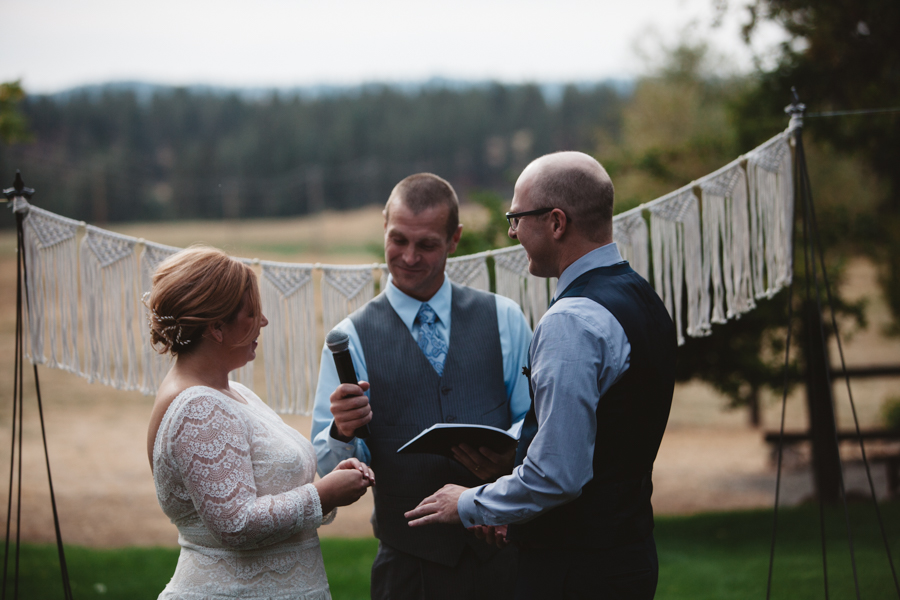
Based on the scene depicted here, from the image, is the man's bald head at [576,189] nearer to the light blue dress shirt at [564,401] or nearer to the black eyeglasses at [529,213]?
the black eyeglasses at [529,213]

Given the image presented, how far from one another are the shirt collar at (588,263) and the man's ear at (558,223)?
7 centimetres

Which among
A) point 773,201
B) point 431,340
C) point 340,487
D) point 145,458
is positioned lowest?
point 145,458

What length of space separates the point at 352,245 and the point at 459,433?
83.6 ft

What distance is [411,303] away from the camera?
6.44 feet

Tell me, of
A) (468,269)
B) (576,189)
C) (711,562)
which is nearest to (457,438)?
(576,189)

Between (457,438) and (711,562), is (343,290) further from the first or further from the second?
(711,562)

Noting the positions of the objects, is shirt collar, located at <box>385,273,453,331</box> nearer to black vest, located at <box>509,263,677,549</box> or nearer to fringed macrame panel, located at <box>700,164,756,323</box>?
black vest, located at <box>509,263,677,549</box>

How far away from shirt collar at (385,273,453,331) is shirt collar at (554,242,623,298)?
1.92 feet

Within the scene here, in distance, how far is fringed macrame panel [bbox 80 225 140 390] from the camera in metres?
2.48

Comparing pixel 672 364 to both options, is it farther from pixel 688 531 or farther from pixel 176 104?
pixel 176 104

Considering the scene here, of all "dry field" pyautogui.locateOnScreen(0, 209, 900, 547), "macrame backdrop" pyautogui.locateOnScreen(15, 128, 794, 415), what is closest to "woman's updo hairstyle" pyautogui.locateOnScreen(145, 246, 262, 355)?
"dry field" pyautogui.locateOnScreen(0, 209, 900, 547)

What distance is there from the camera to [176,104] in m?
35.8

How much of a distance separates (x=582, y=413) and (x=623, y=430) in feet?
0.44

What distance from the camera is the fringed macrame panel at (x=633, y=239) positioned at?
2.65m
